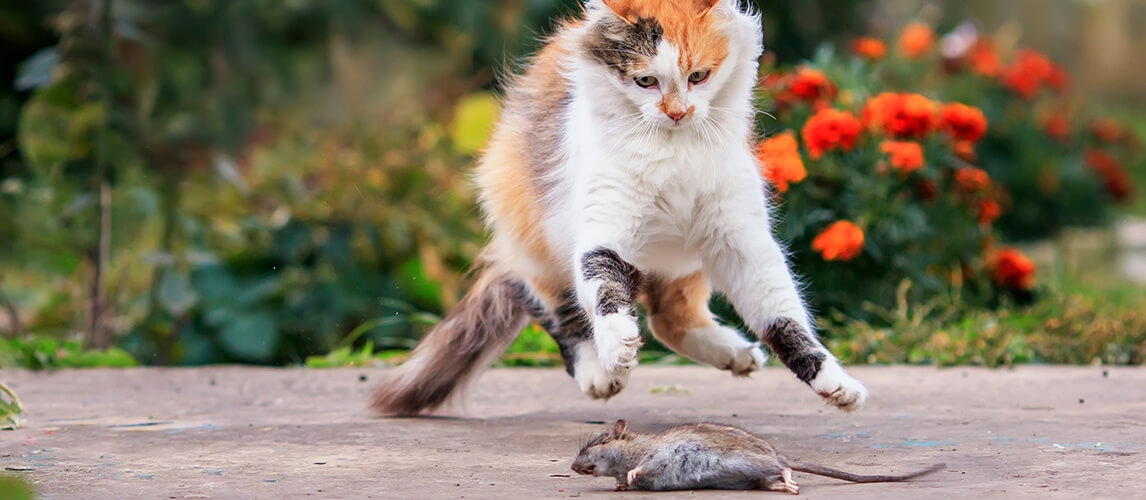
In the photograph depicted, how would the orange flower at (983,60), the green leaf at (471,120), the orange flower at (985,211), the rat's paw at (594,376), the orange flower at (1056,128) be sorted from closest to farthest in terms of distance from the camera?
the rat's paw at (594,376), the orange flower at (985,211), the green leaf at (471,120), the orange flower at (983,60), the orange flower at (1056,128)

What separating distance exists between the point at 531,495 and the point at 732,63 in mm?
1565

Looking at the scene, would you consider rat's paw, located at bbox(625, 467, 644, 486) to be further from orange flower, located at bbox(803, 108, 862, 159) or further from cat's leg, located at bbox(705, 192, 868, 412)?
orange flower, located at bbox(803, 108, 862, 159)

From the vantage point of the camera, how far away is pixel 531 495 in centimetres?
265

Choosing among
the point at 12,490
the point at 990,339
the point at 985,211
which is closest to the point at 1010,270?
the point at 985,211

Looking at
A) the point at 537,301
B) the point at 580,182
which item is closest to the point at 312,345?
the point at 537,301

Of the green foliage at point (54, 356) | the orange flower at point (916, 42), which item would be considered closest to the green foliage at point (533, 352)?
the green foliage at point (54, 356)

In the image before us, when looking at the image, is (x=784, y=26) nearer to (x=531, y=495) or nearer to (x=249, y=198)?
(x=249, y=198)

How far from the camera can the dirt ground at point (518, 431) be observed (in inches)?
110

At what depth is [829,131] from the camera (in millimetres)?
5910

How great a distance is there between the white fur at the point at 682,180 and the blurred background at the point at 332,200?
112 centimetres

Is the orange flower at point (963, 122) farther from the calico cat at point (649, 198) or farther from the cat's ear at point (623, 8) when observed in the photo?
the cat's ear at point (623, 8)

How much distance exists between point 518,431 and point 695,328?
772 millimetres

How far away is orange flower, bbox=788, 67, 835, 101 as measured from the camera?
6254 mm

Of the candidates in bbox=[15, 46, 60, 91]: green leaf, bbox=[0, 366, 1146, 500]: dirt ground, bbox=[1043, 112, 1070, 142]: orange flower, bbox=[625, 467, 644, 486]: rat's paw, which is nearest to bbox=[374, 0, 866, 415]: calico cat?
bbox=[0, 366, 1146, 500]: dirt ground
